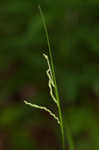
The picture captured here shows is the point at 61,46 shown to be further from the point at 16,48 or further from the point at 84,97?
the point at 84,97

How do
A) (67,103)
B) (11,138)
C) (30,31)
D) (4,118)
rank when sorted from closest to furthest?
(30,31) < (67,103) < (4,118) < (11,138)

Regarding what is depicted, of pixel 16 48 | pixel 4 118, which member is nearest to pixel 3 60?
pixel 16 48

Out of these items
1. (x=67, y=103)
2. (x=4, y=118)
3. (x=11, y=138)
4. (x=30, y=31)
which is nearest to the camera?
(x=30, y=31)

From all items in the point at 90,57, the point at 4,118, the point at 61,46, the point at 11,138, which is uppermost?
the point at 61,46

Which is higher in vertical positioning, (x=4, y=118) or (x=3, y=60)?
(x=3, y=60)

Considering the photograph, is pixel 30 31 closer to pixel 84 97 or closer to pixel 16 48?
pixel 16 48

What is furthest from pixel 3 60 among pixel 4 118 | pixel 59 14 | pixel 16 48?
pixel 59 14

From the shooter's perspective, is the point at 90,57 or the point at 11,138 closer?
the point at 90,57
